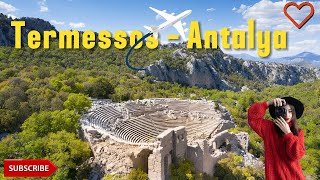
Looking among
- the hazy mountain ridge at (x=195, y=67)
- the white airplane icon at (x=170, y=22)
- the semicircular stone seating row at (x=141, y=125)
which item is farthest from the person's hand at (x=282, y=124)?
the hazy mountain ridge at (x=195, y=67)

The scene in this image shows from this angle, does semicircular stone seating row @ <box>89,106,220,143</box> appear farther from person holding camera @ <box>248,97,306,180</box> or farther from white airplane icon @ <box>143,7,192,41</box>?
person holding camera @ <box>248,97,306,180</box>

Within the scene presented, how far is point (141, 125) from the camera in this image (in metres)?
24.0

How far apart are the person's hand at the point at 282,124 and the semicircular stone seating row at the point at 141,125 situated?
1514cm

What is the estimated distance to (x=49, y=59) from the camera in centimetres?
4844

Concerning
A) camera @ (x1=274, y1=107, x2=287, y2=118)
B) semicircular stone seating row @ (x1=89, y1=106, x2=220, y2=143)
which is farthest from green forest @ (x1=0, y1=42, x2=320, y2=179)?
camera @ (x1=274, y1=107, x2=287, y2=118)

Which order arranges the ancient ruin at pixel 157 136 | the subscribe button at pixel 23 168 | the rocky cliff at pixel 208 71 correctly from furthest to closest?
the rocky cliff at pixel 208 71
the ancient ruin at pixel 157 136
the subscribe button at pixel 23 168

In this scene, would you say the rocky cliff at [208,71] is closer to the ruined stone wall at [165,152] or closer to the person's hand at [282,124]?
the ruined stone wall at [165,152]

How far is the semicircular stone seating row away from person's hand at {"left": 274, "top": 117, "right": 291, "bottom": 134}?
1514 centimetres

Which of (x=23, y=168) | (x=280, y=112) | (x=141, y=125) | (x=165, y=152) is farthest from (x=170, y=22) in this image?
(x=280, y=112)

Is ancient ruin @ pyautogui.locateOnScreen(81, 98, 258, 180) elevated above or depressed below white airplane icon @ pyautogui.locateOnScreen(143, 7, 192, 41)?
below

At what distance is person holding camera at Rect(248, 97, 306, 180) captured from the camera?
4.41m

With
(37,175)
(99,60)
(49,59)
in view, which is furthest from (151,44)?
(99,60)

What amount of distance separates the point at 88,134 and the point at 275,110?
556 inches

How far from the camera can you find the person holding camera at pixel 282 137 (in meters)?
4.41
